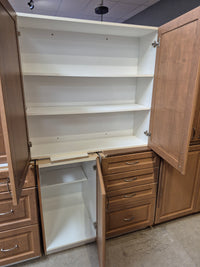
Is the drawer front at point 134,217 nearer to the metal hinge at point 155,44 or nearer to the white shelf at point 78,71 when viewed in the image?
the white shelf at point 78,71

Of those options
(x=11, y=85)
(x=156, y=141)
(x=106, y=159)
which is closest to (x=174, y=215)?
(x=156, y=141)

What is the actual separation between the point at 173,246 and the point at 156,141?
1.03 metres

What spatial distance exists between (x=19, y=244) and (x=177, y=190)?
150 cm

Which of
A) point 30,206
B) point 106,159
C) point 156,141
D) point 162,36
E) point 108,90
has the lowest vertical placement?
point 30,206

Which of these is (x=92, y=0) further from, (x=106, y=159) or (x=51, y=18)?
(x=106, y=159)

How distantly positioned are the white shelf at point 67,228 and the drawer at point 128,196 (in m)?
0.36

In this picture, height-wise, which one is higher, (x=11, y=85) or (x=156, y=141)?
(x=11, y=85)

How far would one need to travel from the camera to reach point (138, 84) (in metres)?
1.88

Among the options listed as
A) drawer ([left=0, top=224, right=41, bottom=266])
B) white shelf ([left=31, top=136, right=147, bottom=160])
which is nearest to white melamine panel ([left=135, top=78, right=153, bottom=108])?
white shelf ([left=31, top=136, right=147, bottom=160])

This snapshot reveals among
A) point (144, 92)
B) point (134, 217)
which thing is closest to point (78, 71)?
point (144, 92)

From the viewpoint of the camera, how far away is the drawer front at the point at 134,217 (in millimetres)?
1730

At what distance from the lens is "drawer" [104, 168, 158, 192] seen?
63.9 inches

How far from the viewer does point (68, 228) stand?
5.95 ft

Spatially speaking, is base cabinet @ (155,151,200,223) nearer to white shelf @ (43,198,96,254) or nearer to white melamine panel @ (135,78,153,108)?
white melamine panel @ (135,78,153,108)
